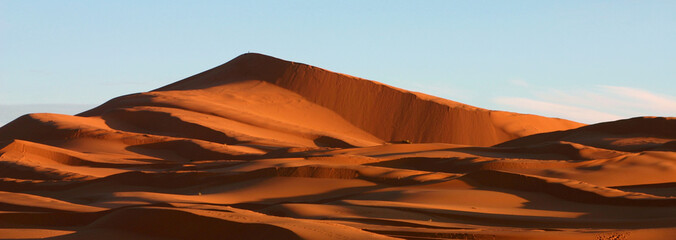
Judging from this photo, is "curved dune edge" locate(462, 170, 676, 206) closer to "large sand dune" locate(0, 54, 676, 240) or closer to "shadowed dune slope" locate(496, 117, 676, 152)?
"large sand dune" locate(0, 54, 676, 240)

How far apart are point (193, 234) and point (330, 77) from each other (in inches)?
1305

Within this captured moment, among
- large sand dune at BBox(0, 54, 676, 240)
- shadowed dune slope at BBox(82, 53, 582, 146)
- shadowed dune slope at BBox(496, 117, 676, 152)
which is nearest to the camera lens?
large sand dune at BBox(0, 54, 676, 240)

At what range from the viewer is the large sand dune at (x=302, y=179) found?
912 centimetres

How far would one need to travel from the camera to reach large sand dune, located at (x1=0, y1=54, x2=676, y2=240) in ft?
29.9

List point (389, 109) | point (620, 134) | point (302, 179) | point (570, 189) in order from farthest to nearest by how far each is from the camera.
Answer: point (389, 109) < point (620, 134) < point (302, 179) < point (570, 189)

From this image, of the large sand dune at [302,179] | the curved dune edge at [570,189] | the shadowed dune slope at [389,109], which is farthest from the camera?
the shadowed dune slope at [389,109]

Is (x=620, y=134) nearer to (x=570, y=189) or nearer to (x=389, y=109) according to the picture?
A: (x=570, y=189)

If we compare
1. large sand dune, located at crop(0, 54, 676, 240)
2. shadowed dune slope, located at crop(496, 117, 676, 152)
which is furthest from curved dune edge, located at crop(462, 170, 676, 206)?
shadowed dune slope, located at crop(496, 117, 676, 152)

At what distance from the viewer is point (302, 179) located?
1562 cm

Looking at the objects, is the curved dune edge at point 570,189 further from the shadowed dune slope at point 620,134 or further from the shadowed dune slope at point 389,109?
the shadowed dune slope at point 389,109

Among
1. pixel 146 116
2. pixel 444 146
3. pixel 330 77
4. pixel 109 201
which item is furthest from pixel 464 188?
pixel 330 77

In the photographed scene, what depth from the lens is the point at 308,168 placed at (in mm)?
15953

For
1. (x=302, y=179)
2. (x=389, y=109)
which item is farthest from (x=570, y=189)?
(x=389, y=109)

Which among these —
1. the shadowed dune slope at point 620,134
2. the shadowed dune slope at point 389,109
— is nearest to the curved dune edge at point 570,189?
the shadowed dune slope at point 620,134
